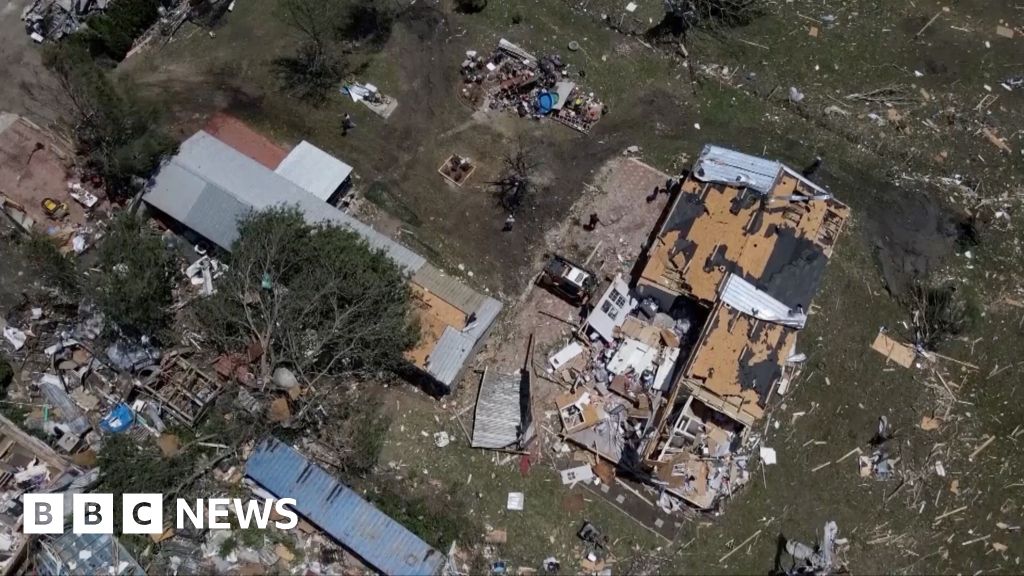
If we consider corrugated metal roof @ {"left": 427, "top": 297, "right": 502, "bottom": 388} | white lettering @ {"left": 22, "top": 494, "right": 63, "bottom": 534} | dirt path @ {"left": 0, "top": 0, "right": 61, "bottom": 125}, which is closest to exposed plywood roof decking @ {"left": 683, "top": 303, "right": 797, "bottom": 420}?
corrugated metal roof @ {"left": 427, "top": 297, "right": 502, "bottom": 388}

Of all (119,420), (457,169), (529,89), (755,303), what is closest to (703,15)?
(529,89)

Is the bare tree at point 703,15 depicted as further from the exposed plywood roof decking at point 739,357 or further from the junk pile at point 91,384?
the junk pile at point 91,384

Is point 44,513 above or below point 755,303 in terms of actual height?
below

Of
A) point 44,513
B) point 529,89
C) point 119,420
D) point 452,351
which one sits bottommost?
point 44,513

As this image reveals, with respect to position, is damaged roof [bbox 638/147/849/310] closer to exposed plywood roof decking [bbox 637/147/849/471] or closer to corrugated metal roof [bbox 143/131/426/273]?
exposed plywood roof decking [bbox 637/147/849/471]

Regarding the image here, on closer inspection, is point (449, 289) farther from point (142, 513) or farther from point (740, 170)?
point (142, 513)

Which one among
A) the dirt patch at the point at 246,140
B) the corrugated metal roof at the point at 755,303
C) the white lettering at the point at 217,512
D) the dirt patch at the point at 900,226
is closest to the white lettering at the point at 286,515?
the white lettering at the point at 217,512

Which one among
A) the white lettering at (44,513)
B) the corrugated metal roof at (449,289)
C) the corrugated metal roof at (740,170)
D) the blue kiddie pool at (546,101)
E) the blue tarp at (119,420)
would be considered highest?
the blue kiddie pool at (546,101)
